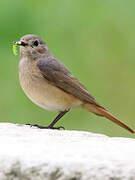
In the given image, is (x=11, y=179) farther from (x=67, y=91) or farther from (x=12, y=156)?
(x=67, y=91)

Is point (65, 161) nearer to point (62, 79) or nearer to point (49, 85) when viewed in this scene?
point (49, 85)

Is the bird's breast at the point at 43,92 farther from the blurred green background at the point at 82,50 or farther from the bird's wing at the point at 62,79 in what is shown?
the blurred green background at the point at 82,50

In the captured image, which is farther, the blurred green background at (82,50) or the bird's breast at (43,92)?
the blurred green background at (82,50)

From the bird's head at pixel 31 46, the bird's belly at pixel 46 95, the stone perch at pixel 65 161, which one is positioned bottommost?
the stone perch at pixel 65 161

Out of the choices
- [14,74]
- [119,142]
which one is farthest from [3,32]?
[119,142]

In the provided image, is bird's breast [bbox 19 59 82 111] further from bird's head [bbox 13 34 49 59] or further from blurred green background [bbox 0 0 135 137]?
blurred green background [bbox 0 0 135 137]

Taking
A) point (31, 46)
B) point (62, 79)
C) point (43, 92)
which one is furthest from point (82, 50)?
point (43, 92)

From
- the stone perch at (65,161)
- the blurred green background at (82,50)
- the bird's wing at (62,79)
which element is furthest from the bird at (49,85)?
the stone perch at (65,161)
